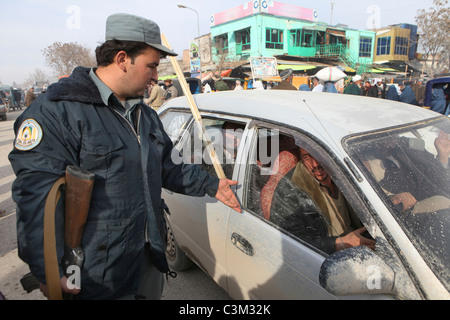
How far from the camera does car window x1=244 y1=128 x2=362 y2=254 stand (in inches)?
62.2

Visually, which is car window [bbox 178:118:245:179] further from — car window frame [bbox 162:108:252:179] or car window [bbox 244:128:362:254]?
car window [bbox 244:128:362:254]

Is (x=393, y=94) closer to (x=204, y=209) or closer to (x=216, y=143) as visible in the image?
(x=216, y=143)

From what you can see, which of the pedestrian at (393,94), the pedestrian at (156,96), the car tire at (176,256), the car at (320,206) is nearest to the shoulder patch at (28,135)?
the car at (320,206)

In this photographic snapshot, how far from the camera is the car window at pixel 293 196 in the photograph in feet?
5.18

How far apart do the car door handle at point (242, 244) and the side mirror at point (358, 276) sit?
0.59m

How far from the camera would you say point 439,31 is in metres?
23.8

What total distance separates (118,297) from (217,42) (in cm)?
3369

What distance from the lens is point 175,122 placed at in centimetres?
280

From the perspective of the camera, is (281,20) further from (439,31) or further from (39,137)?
(39,137)

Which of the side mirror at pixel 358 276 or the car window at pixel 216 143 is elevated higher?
the car window at pixel 216 143

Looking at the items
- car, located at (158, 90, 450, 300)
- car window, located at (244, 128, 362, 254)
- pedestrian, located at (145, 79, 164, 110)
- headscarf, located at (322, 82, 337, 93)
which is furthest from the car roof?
pedestrian, located at (145, 79, 164, 110)

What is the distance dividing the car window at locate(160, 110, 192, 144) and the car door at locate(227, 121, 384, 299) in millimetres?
927

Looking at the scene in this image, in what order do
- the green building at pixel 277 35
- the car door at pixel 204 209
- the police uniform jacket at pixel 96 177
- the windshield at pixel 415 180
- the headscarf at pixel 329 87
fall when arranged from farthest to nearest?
the green building at pixel 277 35, the headscarf at pixel 329 87, the car door at pixel 204 209, the windshield at pixel 415 180, the police uniform jacket at pixel 96 177

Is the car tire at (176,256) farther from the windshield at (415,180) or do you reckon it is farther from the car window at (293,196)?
the windshield at (415,180)
